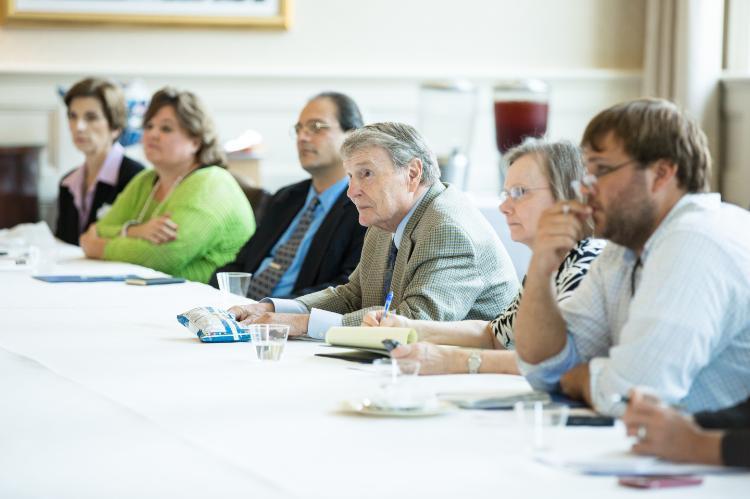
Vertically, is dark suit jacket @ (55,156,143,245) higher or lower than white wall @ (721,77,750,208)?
lower

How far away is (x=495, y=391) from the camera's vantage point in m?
2.07

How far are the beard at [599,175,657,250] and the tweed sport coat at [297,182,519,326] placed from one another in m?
0.99

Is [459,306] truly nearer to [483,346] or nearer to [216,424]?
[483,346]

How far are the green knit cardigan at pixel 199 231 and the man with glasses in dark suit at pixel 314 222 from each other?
320 mm

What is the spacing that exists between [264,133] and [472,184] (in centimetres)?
119

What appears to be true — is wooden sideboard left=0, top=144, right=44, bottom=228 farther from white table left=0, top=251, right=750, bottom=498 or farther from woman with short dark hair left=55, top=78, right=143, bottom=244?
white table left=0, top=251, right=750, bottom=498

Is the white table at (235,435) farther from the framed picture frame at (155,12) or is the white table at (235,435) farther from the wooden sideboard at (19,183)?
the framed picture frame at (155,12)

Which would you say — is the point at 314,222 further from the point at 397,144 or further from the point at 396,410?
the point at 396,410

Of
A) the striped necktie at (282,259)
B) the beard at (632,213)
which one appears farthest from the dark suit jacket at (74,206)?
the beard at (632,213)

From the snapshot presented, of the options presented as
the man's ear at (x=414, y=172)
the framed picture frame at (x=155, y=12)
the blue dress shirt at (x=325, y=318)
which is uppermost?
the framed picture frame at (x=155, y=12)

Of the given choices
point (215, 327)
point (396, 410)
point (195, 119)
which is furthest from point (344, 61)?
point (396, 410)

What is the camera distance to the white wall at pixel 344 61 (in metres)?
6.43

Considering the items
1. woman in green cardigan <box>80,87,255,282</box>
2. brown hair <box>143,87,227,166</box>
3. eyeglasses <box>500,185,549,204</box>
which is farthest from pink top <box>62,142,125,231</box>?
eyeglasses <box>500,185,549,204</box>

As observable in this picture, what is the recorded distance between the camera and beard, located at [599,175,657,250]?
1.90m
